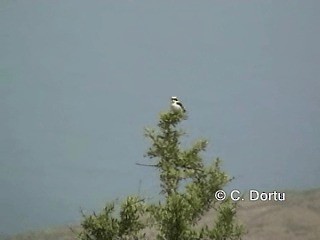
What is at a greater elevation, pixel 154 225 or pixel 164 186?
pixel 164 186

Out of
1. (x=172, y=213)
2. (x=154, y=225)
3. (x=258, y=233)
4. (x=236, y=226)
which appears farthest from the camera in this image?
(x=258, y=233)

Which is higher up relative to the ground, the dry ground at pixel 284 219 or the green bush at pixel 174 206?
the dry ground at pixel 284 219

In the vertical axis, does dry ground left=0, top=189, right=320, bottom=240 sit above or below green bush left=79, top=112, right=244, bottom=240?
above

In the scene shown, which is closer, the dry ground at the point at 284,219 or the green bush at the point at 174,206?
the green bush at the point at 174,206

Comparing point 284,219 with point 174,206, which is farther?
point 284,219

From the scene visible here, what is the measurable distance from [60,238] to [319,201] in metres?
75.6

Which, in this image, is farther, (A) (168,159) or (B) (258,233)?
(B) (258,233)

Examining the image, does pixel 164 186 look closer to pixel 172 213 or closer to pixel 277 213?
pixel 172 213

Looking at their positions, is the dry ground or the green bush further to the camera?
the dry ground

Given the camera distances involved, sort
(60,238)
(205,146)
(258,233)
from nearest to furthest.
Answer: (205,146) < (258,233) < (60,238)

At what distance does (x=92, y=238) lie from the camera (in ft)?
40.0

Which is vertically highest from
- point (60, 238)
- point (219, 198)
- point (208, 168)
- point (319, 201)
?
point (319, 201)

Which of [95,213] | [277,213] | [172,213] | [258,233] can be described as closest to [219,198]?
[172,213]

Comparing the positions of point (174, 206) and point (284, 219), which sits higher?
point (284, 219)
